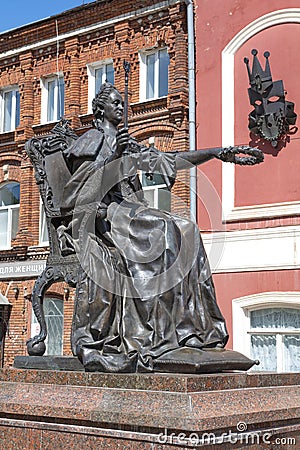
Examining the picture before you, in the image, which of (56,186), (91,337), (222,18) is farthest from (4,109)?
(91,337)

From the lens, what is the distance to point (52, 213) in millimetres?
5238

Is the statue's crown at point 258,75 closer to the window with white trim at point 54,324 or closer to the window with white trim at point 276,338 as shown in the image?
the window with white trim at point 276,338

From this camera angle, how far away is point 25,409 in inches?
163

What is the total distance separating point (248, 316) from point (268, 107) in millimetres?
3189

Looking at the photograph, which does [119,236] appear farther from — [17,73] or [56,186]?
[17,73]

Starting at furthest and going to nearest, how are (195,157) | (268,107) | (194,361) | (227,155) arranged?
(268,107) → (195,157) → (227,155) → (194,361)

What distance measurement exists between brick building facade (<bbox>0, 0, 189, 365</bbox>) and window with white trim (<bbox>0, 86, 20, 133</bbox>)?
22 mm

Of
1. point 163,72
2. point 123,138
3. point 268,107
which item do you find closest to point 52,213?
point 123,138

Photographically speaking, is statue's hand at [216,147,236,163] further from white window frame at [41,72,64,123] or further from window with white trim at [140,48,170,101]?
white window frame at [41,72,64,123]

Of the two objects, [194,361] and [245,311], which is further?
[245,311]

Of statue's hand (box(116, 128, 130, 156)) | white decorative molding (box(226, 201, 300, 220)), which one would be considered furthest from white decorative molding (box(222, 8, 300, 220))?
statue's hand (box(116, 128, 130, 156))

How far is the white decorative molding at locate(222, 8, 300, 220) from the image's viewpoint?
11.5 m

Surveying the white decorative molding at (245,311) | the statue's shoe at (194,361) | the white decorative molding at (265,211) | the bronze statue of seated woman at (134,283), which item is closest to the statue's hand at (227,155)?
the bronze statue of seated woman at (134,283)

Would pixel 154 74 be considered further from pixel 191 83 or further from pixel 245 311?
pixel 245 311
